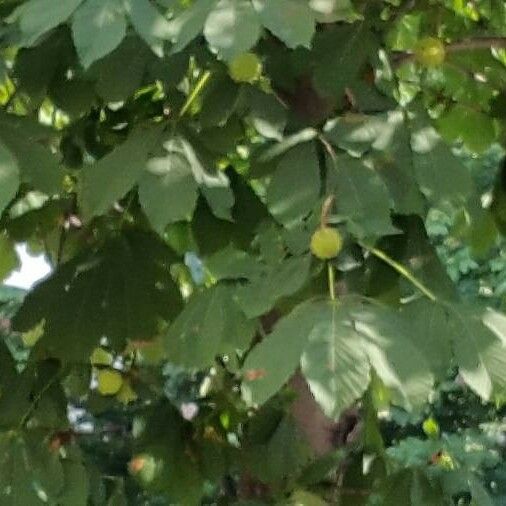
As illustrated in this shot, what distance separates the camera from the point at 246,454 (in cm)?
96

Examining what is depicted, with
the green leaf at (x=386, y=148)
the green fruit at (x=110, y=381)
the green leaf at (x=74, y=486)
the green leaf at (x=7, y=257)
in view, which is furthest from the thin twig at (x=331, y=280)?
the green leaf at (x=7, y=257)

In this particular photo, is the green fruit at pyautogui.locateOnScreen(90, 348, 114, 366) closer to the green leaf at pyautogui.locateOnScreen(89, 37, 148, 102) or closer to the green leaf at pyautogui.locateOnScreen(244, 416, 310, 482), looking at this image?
the green leaf at pyautogui.locateOnScreen(244, 416, 310, 482)

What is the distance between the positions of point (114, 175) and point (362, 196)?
0.17 m

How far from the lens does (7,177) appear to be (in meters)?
0.58

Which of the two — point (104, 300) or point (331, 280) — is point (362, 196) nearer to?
point (331, 280)

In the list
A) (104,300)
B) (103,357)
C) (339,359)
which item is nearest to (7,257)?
(103,357)

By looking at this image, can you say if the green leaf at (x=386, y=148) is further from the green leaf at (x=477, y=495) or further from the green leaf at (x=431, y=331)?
the green leaf at (x=477, y=495)

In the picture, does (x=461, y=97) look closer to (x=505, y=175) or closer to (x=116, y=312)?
(x=505, y=175)

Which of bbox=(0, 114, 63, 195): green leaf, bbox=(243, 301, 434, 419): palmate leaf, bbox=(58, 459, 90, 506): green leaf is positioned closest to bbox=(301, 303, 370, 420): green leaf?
bbox=(243, 301, 434, 419): palmate leaf

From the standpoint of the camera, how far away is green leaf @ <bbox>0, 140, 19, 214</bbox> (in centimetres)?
58

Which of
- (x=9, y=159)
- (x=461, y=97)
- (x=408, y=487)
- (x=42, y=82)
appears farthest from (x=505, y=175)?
(x=9, y=159)

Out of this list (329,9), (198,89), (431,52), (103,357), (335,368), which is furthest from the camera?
(103,357)

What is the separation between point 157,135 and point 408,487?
361 mm

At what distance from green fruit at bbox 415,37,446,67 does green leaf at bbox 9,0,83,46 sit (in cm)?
41
